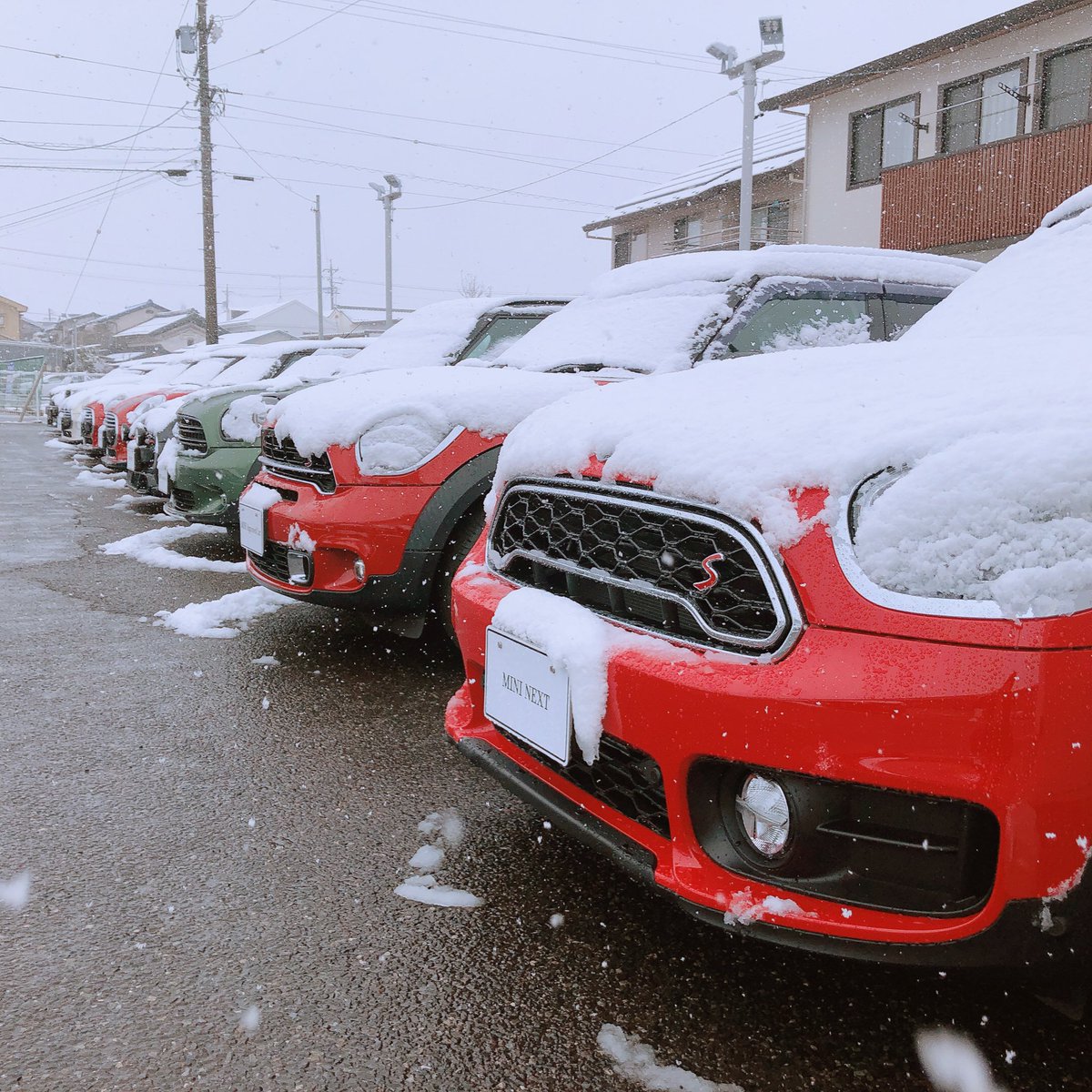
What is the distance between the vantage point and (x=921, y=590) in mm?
1401

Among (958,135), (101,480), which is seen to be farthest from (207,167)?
(958,135)

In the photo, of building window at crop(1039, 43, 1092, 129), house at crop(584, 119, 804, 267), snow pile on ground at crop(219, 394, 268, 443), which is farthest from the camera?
house at crop(584, 119, 804, 267)

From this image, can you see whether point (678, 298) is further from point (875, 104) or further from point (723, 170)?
point (723, 170)

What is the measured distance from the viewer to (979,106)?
1534cm

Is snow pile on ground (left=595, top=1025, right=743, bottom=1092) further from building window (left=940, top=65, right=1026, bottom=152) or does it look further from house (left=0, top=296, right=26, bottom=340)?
house (left=0, top=296, right=26, bottom=340)

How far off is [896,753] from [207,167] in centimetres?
2208

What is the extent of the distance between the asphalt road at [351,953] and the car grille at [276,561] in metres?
0.65

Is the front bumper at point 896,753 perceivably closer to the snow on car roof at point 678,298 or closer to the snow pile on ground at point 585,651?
the snow pile on ground at point 585,651

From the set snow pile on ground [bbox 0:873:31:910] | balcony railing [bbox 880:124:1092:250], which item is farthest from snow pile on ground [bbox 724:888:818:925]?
balcony railing [bbox 880:124:1092:250]

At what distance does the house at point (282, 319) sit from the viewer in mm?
71250

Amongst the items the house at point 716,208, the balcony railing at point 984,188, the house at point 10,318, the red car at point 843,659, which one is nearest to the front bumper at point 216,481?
the red car at point 843,659

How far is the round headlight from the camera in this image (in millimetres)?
1531

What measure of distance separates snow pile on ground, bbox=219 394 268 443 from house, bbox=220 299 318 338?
67264 millimetres

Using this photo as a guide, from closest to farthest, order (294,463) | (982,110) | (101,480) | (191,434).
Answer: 1. (294,463)
2. (191,434)
3. (101,480)
4. (982,110)
